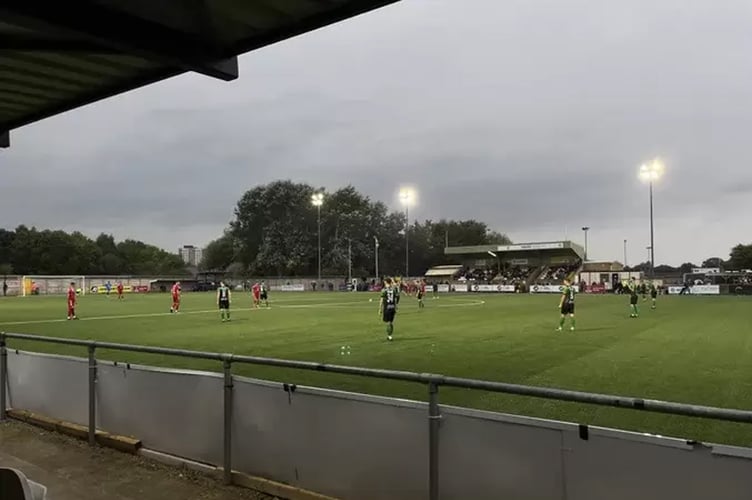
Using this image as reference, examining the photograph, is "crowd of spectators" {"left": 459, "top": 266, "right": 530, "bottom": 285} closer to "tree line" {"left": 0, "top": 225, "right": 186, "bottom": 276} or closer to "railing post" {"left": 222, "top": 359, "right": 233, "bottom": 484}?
"tree line" {"left": 0, "top": 225, "right": 186, "bottom": 276}

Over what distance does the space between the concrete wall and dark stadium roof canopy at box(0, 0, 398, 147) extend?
340 centimetres

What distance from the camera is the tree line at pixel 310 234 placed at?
10631cm

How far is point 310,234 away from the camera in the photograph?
10806cm

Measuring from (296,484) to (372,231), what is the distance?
350 ft

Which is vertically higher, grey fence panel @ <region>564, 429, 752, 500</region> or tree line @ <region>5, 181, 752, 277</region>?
tree line @ <region>5, 181, 752, 277</region>

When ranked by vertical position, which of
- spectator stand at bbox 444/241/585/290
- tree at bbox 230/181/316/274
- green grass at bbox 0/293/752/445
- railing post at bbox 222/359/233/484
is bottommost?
green grass at bbox 0/293/752/445

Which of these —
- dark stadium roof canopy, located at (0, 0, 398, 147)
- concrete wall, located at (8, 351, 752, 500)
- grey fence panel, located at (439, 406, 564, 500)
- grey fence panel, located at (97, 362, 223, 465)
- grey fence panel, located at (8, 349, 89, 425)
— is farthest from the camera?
grey fence panel, located at (8, 349, 89, 425)

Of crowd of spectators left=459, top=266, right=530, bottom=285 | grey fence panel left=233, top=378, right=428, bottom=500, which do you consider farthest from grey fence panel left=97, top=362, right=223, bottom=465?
crowd of spectators left=459, top=266, right=530, bottom=285

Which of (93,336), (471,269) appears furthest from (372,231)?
(93,336)

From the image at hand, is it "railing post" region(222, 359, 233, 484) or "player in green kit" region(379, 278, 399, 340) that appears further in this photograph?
"player in green kit" region(379, 278, 399, 340)

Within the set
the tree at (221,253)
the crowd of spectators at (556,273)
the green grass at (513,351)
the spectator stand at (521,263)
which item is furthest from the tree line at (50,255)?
the green grass at (513,351)

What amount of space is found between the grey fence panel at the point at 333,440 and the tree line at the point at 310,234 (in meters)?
94.5

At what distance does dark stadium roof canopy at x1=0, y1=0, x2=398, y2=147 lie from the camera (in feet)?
18.5

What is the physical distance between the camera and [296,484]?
532cm
